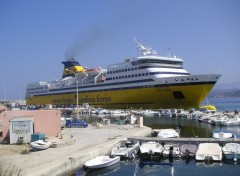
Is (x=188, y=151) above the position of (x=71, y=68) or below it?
below

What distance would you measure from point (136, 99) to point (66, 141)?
42.7 m

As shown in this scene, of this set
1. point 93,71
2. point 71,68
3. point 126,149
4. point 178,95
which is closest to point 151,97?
point 178,95

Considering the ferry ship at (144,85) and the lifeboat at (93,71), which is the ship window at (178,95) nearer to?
the ferry ship at (144,85)

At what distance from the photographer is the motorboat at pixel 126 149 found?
902 inches

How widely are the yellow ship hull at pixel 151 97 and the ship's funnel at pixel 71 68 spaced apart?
13.9 m

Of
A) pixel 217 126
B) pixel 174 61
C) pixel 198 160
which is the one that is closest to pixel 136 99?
pixel 174 61

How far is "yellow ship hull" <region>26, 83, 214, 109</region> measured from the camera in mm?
58947

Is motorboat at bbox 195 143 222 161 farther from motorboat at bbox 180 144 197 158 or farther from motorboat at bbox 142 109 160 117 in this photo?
motorboat at bbox 142 109 160 117

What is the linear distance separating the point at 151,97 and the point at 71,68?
3847 cm

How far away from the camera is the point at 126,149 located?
23.6m

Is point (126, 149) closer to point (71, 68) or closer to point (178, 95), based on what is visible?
point (178, 95)

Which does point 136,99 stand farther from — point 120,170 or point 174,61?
point 120,170

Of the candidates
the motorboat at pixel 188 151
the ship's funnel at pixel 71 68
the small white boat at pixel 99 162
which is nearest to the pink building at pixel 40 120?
the small white boat at pixel 99 162

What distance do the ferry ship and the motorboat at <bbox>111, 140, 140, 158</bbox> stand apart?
27.4 metres
